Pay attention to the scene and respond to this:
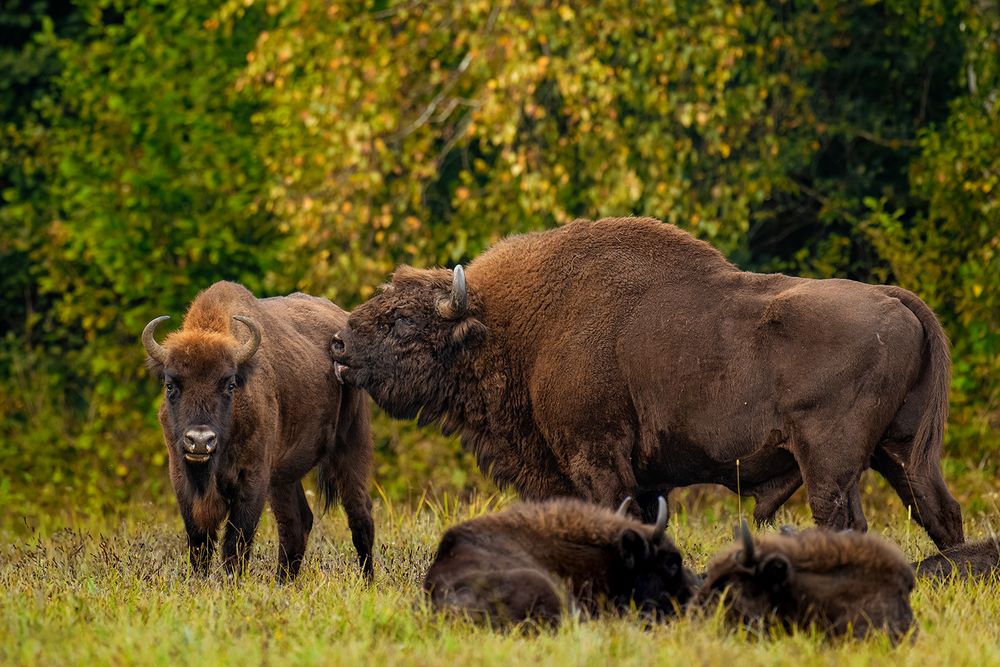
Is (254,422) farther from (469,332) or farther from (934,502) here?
(934,502)

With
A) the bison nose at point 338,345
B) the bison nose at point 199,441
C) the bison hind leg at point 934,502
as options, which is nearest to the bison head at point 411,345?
the bison nose at point 338,345

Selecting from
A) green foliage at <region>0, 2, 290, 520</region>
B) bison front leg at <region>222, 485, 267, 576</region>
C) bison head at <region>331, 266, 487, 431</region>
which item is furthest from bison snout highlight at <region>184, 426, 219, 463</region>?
green foliage at <region>0, 2, 290, 520</region>

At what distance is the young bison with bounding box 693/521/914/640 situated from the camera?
632 cm

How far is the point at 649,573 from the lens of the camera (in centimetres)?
688

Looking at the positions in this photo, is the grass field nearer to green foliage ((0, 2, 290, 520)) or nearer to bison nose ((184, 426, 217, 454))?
bison nose ((184, 426, 217, 454))

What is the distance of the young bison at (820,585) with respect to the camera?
632cm

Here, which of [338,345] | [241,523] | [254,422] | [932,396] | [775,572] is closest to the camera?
[775,572]

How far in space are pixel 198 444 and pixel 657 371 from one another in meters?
2.67

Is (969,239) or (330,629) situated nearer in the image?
(330,629)

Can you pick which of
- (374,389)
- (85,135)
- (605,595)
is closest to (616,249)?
(374,389)

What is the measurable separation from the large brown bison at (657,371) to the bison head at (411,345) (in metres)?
0.01

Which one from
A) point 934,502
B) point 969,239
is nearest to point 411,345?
point 934,502

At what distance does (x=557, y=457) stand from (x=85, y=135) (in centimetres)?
1089

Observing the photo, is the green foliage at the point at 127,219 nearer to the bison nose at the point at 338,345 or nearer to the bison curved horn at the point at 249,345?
the bison nose at the point at 338,345
